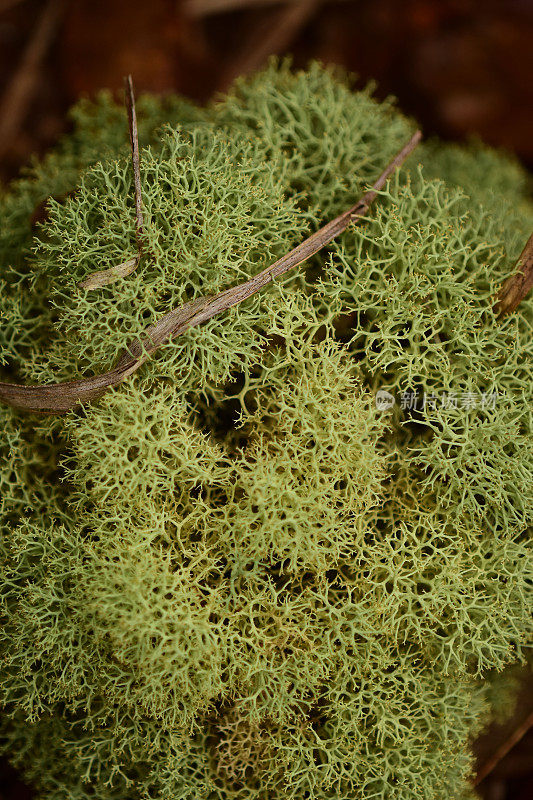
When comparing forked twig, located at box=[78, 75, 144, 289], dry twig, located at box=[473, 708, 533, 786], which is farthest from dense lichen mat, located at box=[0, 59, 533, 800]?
dry twig, located at box=[473, 708, 533, 786]

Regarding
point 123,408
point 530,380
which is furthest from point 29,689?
point 530,380

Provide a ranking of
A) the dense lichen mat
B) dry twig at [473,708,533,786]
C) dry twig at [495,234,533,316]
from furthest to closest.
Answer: dry twig at [473,708,533,786] < dry twig at [495,234,533,316] < the dense lichen mat

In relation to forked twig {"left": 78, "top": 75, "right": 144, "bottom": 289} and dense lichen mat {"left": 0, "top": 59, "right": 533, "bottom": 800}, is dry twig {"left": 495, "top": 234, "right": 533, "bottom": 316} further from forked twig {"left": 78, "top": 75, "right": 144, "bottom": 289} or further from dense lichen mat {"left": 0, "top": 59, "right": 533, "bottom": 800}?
forked twig {"left": 78, "top": 75, "right": 144, "bottom": 289}

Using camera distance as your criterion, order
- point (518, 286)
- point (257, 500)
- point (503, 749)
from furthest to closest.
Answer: point (503, 749) → point (518, 286) → point (257, 500)

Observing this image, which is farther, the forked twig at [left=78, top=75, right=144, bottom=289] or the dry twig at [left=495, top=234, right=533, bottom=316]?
the dry twig at [left=495, top=234, right=533, bottom=316]

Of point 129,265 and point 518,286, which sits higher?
point 518,286

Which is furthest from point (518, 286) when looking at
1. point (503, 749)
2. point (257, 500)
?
point (503, 749)

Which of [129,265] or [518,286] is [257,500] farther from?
[518,286]
